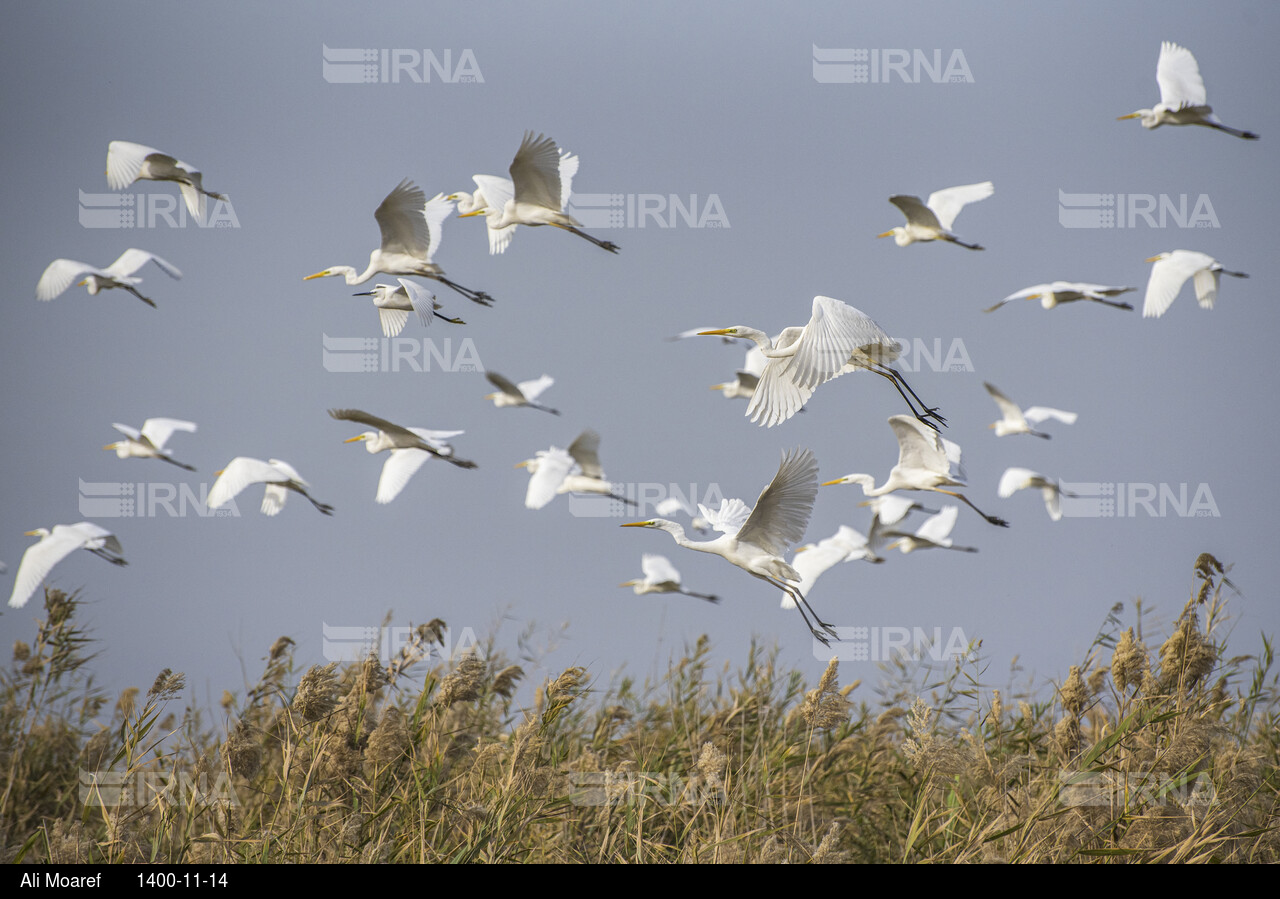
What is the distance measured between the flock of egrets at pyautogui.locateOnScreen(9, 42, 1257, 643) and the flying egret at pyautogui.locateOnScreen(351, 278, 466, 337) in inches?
0.4

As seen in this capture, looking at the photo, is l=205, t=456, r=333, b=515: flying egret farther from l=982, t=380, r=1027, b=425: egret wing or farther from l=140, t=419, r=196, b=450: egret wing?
l=982, t=380, r=1027, b=425: egret wing

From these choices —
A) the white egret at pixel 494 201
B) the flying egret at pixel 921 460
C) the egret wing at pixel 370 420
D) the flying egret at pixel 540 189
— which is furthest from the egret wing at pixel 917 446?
the egret wing at pixel 370 420

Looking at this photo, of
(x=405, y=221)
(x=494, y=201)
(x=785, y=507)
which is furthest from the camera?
(x=494, y=201)

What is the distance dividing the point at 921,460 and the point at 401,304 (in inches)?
140

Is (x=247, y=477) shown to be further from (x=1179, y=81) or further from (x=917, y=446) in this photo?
(x=1179, y=81)

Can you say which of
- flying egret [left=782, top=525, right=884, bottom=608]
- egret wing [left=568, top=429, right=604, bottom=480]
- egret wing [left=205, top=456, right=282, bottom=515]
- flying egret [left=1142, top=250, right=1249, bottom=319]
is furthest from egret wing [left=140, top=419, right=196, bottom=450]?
flying egret [left=1142, top=250, right=1249, bottom=319]

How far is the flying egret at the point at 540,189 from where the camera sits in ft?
22.0

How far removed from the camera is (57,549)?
810 cm

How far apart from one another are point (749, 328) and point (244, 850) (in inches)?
151

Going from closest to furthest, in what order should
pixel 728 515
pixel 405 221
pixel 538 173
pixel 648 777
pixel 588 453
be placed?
pixel 648 777, pixel 728 515, pixel 538 173, pixel 405 221, pixel 588 453

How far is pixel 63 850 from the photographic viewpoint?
317cm

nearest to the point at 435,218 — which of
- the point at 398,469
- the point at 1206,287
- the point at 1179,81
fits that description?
the point at 398,469

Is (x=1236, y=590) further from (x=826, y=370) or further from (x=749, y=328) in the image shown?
(x=749, y=328)

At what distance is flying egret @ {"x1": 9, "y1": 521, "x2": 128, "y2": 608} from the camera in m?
7.92
